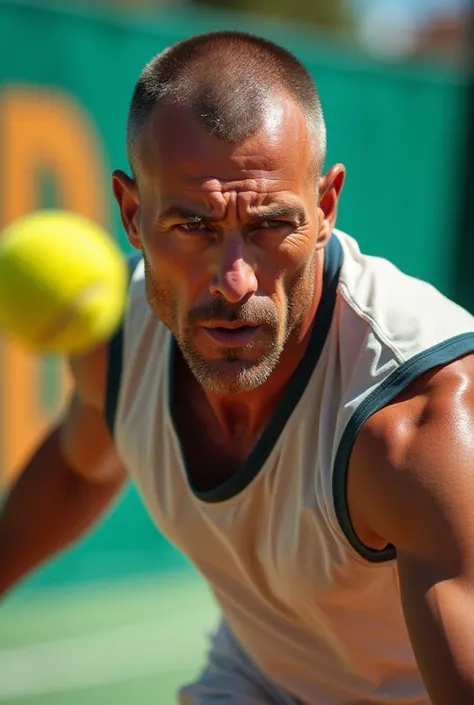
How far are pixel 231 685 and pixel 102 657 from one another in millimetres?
3041

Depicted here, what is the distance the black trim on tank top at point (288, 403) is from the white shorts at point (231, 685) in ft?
2.04

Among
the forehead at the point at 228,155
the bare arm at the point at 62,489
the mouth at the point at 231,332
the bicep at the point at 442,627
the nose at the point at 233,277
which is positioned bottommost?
the bare arm at the point at 62,489

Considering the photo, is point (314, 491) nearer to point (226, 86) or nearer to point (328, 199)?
point (328, 199)

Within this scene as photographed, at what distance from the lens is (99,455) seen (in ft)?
11.3

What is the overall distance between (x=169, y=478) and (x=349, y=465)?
0.64 meters

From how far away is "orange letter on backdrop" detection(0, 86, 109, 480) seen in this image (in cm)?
680

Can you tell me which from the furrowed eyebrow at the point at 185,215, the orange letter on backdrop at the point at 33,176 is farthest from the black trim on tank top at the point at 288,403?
the orange letter on backdrop at the point at 33,176

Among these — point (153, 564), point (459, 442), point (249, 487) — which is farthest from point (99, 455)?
point (153, 564)

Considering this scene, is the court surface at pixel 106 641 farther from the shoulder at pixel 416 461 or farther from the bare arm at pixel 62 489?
the shoulder at pixel 416 461

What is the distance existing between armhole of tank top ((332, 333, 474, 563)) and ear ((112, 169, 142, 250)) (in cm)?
71

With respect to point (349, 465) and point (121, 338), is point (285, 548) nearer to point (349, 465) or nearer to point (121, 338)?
point (349, 465)

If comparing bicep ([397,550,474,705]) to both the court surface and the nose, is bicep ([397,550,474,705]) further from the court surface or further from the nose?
the court surface

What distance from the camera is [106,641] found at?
6352 millimetres

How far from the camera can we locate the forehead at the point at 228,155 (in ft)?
8.22
